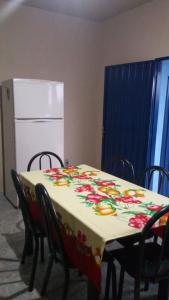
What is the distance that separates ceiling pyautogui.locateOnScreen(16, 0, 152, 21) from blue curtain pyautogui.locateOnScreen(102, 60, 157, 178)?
0.77m

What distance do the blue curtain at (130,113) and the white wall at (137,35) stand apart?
260mm

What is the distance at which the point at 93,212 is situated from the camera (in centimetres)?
A: 158

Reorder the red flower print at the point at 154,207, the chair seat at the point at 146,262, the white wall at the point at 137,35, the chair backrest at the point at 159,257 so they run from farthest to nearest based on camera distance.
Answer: the white wall at the point at 137,35 < the red flower print at the point at 154,207 < the chair seat at the point at 146,262 < the chair backrest at the point at 159,257

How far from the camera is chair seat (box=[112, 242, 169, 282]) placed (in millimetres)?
1457

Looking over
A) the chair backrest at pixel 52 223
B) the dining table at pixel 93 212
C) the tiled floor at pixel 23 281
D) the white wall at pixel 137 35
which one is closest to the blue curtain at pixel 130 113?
the white wall at pixel 137 35

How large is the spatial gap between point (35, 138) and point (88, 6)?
74.1 inches

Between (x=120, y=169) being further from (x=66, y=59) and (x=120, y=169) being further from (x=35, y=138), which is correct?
(x=66, y=59)

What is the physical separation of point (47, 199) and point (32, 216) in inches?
23.5

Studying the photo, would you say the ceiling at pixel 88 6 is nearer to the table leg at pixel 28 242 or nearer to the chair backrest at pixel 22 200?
the chair backrest at pixel 22 200

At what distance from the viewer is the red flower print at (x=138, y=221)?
4.70 ft

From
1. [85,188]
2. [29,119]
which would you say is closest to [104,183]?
[85,188]

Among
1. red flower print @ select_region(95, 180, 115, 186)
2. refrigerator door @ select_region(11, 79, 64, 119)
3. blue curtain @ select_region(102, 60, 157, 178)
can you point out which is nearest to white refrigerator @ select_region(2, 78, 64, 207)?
refrigerator door @ select_region(11, 79, 64, 119)

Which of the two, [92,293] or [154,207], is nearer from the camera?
[92,293]

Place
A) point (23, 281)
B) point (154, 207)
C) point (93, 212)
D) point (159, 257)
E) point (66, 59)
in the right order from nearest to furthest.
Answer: point (159, 257) < point (93, 212) < point (154, 207) < point (23, 281) < point (66, 59)
